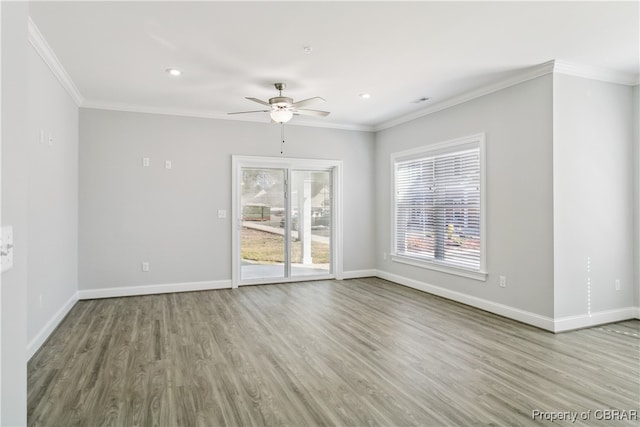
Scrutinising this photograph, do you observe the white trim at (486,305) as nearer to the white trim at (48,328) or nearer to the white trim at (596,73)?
the white trim at (596,73)

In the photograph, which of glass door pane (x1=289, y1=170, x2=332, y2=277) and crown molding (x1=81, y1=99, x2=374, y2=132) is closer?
crown molding (x1=81, y1=99, x2=374, y2=132)

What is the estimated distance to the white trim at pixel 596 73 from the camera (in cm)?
394

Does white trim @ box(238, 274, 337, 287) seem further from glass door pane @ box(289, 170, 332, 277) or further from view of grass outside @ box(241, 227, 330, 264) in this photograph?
view of grass outside @ box(241, 227, 330, 264)

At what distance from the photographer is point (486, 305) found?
4.68 m

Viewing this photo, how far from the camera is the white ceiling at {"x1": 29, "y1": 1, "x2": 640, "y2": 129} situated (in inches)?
113

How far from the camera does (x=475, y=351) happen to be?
11.0 feet

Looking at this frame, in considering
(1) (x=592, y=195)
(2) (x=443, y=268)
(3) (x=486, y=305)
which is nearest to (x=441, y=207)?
(2) (x=443, y=268)

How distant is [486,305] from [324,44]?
3.62m

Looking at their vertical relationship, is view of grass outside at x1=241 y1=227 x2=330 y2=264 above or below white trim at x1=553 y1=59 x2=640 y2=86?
below

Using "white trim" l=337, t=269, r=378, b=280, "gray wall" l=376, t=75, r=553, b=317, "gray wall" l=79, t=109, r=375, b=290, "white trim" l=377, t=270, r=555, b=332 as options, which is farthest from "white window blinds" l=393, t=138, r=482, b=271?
"gray wall" l=79, t=109, r=375, b=290

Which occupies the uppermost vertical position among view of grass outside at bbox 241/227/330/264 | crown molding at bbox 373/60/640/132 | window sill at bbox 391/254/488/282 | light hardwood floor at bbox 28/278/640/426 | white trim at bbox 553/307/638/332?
crown molding at bbox 373/60/640/132

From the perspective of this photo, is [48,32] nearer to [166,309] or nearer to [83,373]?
[83,373]

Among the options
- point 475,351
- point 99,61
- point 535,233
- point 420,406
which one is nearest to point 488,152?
point 535,233

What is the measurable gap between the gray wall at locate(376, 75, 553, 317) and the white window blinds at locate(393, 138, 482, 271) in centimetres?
23
